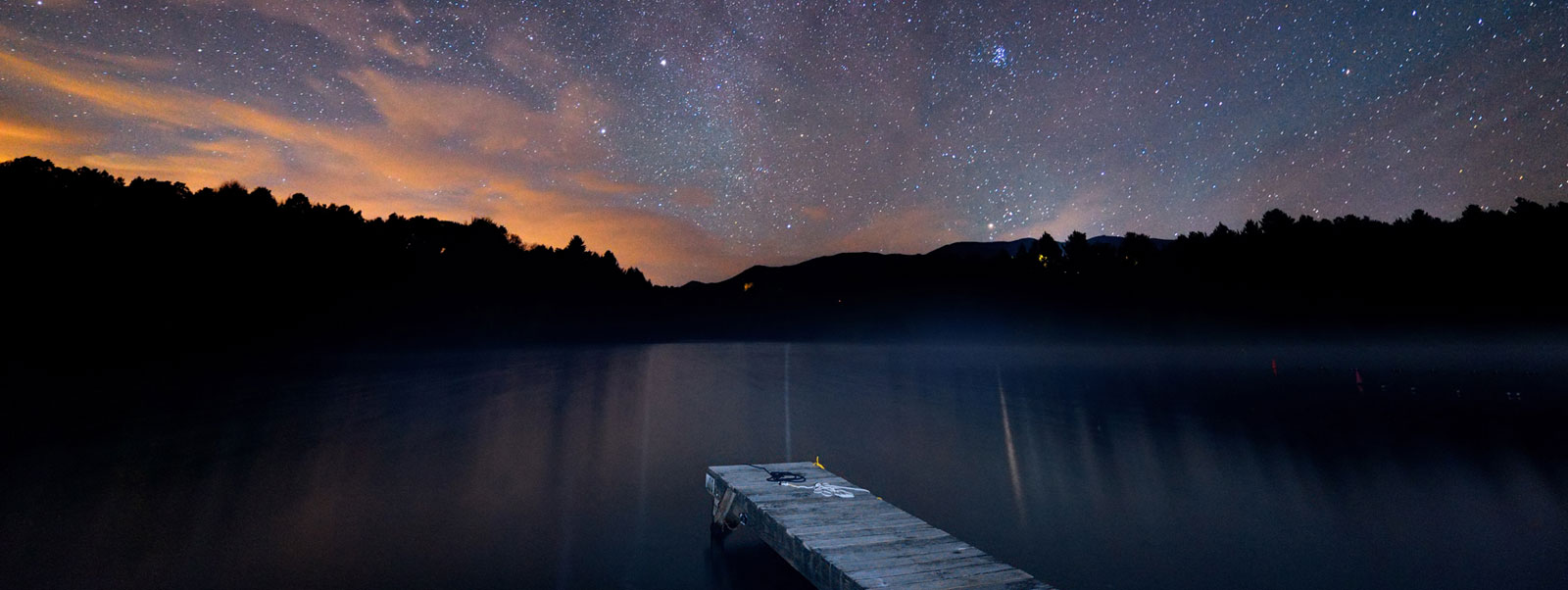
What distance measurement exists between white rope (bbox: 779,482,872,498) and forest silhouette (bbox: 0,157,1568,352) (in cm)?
6201

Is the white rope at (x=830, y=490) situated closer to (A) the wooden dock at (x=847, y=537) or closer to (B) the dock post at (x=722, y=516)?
(A) the wooden dock at (x=847, y=537)

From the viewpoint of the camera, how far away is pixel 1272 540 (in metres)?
8.30

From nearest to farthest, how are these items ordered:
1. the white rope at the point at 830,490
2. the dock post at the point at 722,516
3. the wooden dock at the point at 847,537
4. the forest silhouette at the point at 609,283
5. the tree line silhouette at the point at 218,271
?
the wooden dock at the point at 847,537, the white rope at the point at 830,490, the dock post at the point at 722,516, the tree line silhouette at the point at 218,271, the forest silhouette at the point at 609,283

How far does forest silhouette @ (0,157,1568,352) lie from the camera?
53.0m

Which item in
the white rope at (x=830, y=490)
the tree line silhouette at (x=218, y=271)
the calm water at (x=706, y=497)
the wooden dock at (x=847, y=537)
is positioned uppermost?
the tree line silhouette at (x=218, y=271)

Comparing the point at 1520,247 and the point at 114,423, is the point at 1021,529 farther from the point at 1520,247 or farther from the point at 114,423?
the point at 1520,247

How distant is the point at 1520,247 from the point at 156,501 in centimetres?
14522

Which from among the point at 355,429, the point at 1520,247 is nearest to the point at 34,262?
the point at 355,429

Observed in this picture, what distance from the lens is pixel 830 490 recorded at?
728cm

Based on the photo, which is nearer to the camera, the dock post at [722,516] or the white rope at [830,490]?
the white rope at [830,490]

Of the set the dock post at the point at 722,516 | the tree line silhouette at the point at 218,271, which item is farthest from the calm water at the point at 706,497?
the tree line silhouette at the point at 218,271

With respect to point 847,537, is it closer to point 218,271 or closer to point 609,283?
point 218,271

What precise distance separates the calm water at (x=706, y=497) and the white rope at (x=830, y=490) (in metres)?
0.90

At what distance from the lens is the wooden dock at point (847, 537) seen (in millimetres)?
4879
